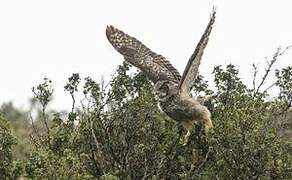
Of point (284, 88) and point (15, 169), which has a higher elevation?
point (284, 88)

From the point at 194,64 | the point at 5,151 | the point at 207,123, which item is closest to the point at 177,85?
the point at 194,64

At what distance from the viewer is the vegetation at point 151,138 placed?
7.56 meters

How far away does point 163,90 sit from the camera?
9.16 meters

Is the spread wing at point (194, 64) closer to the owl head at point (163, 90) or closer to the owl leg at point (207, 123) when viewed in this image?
the owl head at point (163, 90)

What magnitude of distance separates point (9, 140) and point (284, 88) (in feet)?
11.3

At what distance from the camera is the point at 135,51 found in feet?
35.6

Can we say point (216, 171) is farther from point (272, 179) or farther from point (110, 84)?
point (110, 84)

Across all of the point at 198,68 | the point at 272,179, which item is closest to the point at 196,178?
the point at 272,179

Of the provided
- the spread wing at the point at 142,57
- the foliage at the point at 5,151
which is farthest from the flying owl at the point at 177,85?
the foliage at the point at 5,151

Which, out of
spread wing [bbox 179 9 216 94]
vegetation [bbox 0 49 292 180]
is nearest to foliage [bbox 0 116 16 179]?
vegetation [bbox 0 49 292 180]

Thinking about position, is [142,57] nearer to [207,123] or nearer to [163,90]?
[163,90]

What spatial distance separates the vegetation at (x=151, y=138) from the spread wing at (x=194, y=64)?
15.2 inches

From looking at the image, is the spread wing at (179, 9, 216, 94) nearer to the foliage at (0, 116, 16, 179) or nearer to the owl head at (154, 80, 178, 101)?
the owl head at (154, 80, 178, 101)

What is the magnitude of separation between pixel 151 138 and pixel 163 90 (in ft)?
3.04
